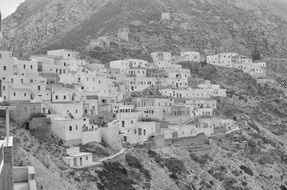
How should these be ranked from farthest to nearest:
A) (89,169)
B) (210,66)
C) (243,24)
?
1. (243,24)
2. (210,66)
3. (89,169)

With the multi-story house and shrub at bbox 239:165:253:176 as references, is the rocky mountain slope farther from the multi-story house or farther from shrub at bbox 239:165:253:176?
shrub at bbox 239:165:253:176

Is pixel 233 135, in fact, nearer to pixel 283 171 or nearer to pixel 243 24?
pixel 283 171

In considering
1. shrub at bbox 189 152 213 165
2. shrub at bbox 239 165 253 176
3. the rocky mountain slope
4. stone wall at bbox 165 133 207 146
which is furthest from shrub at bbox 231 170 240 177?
the rocky mountain slope

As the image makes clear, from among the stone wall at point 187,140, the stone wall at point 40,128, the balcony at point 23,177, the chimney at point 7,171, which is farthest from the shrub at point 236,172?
the chimney at point 7,171

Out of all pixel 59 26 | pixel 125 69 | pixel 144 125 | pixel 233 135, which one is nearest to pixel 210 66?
pixel 125 69

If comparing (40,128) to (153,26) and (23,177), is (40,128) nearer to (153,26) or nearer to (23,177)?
(23,177)

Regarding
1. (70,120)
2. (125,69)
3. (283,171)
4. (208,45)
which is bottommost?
(283,171)
